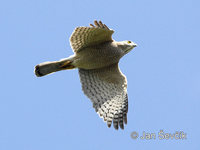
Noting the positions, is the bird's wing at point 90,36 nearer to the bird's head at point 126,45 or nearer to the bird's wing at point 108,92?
the bird's head at point 126,45

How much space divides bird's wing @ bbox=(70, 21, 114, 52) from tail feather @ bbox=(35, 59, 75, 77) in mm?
455

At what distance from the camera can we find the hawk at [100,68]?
10.6m

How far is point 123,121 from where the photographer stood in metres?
10.6

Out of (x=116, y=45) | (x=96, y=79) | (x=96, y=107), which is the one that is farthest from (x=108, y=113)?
(x=116, y=45)

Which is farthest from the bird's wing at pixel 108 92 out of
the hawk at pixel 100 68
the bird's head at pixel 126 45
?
the bird's head at pixel 126 45

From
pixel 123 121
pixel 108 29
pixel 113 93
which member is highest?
pixel 108 29

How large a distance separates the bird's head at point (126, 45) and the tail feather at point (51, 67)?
1.69 metres

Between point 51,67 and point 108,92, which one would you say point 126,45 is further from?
point 51,67

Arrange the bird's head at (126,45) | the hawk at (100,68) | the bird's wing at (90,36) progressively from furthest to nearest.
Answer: the bird's head at (126,45)
the hawk at (100,68)
the bird's wing at (90,36)

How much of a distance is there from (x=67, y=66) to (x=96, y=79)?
933mm

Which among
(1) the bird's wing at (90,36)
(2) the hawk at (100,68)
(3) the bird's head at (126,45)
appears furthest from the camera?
(3) the bird's head at (126,45)

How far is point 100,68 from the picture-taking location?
11398 millimetres

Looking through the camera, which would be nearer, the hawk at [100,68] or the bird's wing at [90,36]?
the bird's wing at [90,36]

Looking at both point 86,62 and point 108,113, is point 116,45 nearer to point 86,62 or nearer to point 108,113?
point 86,62
